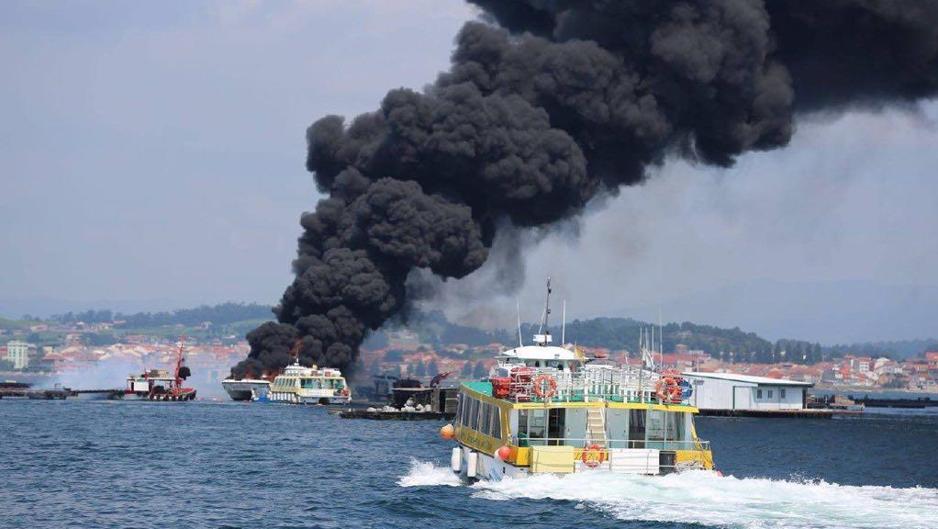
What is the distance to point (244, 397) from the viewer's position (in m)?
118

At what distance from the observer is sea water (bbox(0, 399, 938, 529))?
113 ft

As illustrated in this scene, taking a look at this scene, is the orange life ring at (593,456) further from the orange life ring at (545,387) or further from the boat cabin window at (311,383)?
the boat cabin window at (311,383)

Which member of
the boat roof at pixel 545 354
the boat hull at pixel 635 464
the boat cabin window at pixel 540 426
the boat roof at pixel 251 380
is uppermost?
the boat roof at pixel 545 354

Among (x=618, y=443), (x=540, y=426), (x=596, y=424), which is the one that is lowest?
(x=618, y=443)

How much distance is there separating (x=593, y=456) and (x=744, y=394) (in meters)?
73.3

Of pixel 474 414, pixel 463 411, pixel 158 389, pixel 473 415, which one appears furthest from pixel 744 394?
pixel 474 414

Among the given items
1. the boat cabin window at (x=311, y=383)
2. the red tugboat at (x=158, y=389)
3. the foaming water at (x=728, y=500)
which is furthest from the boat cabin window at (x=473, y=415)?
the red tugboat at (x=158, y=389)

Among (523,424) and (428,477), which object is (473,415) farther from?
(523,424)

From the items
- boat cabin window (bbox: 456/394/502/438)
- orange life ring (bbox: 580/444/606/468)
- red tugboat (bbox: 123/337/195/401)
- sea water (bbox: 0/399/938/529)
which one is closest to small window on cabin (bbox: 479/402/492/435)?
boat cabin window (bbox: 456/394/502/438)

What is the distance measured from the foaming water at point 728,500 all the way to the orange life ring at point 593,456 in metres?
0.33

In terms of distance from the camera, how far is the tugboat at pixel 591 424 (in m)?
38.0

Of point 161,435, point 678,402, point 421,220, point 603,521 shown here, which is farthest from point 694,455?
point 421,220

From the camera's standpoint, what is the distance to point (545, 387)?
3959 centimetres

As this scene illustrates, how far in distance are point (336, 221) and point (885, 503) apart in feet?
303
